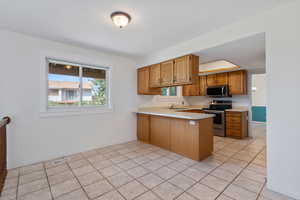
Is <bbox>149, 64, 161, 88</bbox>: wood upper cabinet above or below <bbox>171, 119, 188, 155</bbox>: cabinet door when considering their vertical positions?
above

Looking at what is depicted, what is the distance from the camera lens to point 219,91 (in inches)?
182

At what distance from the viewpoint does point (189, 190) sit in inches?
69.2

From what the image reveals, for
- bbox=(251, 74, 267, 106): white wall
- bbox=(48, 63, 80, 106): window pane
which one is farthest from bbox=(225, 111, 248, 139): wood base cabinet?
bbox=(48, 63, 80, 106): window pane

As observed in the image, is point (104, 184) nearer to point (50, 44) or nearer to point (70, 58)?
point (70, 58)

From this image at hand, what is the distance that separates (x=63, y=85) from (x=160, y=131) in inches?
96.2

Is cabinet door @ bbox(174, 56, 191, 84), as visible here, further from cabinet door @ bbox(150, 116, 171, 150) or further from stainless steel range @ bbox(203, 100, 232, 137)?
stainless steel range @ bbox(203, 100, 232, 137)

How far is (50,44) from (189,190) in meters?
3.50

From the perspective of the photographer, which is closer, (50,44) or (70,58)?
(50,44)

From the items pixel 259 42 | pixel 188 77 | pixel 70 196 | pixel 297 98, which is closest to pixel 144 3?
pixel 188 77

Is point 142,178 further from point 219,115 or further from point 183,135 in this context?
point 219,115

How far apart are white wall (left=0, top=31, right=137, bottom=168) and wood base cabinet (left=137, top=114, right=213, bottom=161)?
50.4 inches

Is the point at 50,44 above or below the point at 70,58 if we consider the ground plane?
above

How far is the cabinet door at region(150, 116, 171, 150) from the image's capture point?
10.4 ft

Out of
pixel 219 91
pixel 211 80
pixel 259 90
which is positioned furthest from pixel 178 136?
pixel 259 90
